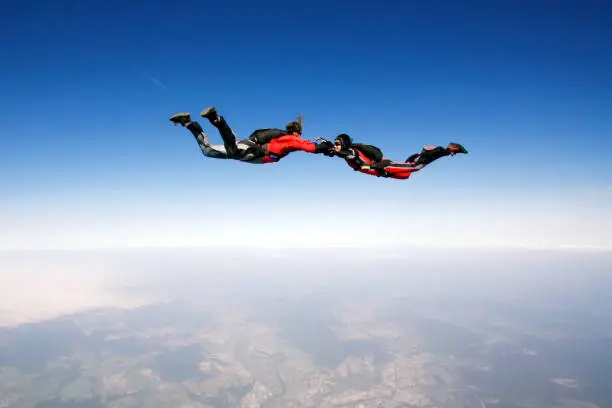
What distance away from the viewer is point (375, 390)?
332ft

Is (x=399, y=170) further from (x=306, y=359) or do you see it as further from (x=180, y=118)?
(x=306, y=359)

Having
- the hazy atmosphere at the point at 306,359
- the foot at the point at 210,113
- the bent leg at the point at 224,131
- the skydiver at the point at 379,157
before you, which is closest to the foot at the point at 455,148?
the skydiver at the point at 379,157

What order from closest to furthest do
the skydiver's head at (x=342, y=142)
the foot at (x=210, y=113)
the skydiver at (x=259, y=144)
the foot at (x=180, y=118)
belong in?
the foot at (x=210, y=113) < the foot at (x=180, y=118) < the skydiver at (x=259, y=144) < the skydiver's head at (x=342, y=142)

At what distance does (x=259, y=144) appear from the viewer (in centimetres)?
479

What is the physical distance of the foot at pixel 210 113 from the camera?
4090 mm

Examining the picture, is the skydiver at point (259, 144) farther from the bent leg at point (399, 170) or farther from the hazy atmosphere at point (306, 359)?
the hazy atmosphere at point (306, 359)

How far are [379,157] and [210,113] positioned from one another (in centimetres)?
260

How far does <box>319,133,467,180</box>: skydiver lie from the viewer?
5.12 metres

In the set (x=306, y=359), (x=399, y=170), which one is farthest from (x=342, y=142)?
(x=306, y=359)

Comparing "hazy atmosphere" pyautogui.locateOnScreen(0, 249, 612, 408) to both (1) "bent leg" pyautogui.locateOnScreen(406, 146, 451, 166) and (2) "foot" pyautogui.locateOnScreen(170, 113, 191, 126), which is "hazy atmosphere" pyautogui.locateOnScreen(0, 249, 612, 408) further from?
(2) "foot" pyautogui.locateOnScreen(170, 113, 191, 126)

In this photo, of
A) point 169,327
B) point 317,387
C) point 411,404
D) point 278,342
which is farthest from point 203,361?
point 411,404

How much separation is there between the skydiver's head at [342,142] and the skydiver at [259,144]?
7.0 inches

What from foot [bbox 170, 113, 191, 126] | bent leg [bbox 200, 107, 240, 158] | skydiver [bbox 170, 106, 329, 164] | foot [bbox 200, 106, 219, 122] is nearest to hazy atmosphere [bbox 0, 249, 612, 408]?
skydiver [bbox 170, 106, 329, 164]

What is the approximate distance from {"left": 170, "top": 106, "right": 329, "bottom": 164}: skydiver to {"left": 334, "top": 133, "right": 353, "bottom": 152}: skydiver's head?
18 cm
